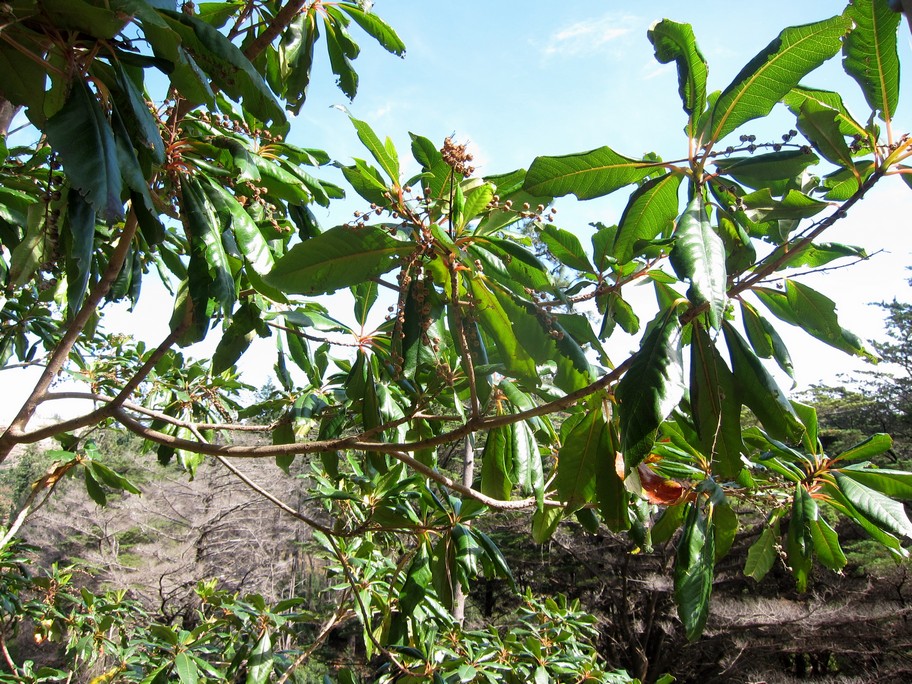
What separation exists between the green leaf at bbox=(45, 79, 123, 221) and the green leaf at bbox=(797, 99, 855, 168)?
1.13m

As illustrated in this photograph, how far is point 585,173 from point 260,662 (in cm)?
289

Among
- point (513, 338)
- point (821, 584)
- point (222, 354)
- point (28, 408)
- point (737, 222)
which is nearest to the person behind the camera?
point (737, 222)

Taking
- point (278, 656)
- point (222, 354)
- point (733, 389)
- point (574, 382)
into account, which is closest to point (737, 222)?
point (733, 389)

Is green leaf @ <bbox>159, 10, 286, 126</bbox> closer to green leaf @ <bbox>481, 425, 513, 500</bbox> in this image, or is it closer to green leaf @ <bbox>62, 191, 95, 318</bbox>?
green leaf @ <bbox>62, 191, 95, 318</bbox>

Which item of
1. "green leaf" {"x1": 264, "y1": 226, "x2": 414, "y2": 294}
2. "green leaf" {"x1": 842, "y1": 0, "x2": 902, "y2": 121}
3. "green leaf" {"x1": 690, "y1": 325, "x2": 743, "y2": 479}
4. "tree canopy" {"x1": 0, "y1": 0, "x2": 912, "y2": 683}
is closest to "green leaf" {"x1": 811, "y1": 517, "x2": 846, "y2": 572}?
"tree canopy" {"x1": 0, "y1": 0, "x2": 912, "y2": 683}

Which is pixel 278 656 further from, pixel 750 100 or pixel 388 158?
pixel 750 100

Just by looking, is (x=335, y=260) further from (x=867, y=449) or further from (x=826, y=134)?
(x=867, y=449)

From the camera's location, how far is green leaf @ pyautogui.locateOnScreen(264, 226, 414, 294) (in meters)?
1.09

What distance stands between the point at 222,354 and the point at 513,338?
878 millimetres

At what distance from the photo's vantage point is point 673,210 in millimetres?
1179

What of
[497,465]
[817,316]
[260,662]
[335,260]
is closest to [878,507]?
[817,316]

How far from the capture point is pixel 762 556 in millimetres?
1917

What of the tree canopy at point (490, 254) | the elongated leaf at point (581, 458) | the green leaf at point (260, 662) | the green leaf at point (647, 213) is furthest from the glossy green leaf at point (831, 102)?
the green leaf at point (260, 662)

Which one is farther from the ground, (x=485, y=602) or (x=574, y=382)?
(x=574, y=382)
